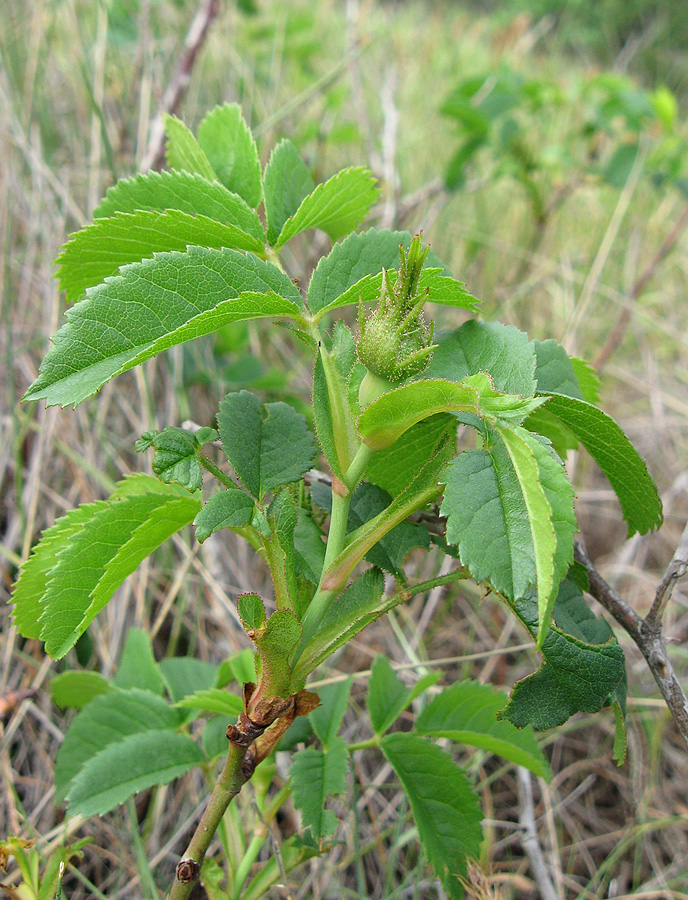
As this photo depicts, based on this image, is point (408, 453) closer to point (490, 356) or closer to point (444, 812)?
point (490, 356)

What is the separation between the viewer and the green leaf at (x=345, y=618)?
68cm

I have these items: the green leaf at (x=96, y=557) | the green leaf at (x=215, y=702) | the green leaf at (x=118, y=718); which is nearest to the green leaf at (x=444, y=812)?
the green leaf at (x=215, y=702)

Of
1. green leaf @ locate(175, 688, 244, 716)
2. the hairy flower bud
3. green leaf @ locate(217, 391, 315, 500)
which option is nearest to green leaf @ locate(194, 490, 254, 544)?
green leaf @ locate(217, 391, 315, 500)

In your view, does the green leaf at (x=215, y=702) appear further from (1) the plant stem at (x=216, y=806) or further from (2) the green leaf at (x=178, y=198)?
(2) the green leaf at (x=178, y=198)

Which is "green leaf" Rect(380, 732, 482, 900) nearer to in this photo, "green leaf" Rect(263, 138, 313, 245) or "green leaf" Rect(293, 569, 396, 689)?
"green leaf" Rect(293, 569, 396, 689)

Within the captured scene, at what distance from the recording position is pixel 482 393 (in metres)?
0.61

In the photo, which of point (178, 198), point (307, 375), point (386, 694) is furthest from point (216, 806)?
point (307, 375)

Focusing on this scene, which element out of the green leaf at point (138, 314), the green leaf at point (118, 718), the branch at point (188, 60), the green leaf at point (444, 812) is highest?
the branch at point (188, 60)

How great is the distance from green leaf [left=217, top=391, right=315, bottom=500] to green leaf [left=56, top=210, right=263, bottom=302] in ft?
0.52

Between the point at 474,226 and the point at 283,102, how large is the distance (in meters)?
0.87

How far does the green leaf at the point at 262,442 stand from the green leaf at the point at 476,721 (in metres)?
0.43

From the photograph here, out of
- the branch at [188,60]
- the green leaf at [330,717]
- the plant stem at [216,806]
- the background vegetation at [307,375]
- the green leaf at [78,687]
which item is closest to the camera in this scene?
the plant stem at [216,806]

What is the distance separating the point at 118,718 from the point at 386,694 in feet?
1.23

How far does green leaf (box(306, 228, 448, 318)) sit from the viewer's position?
744mm
